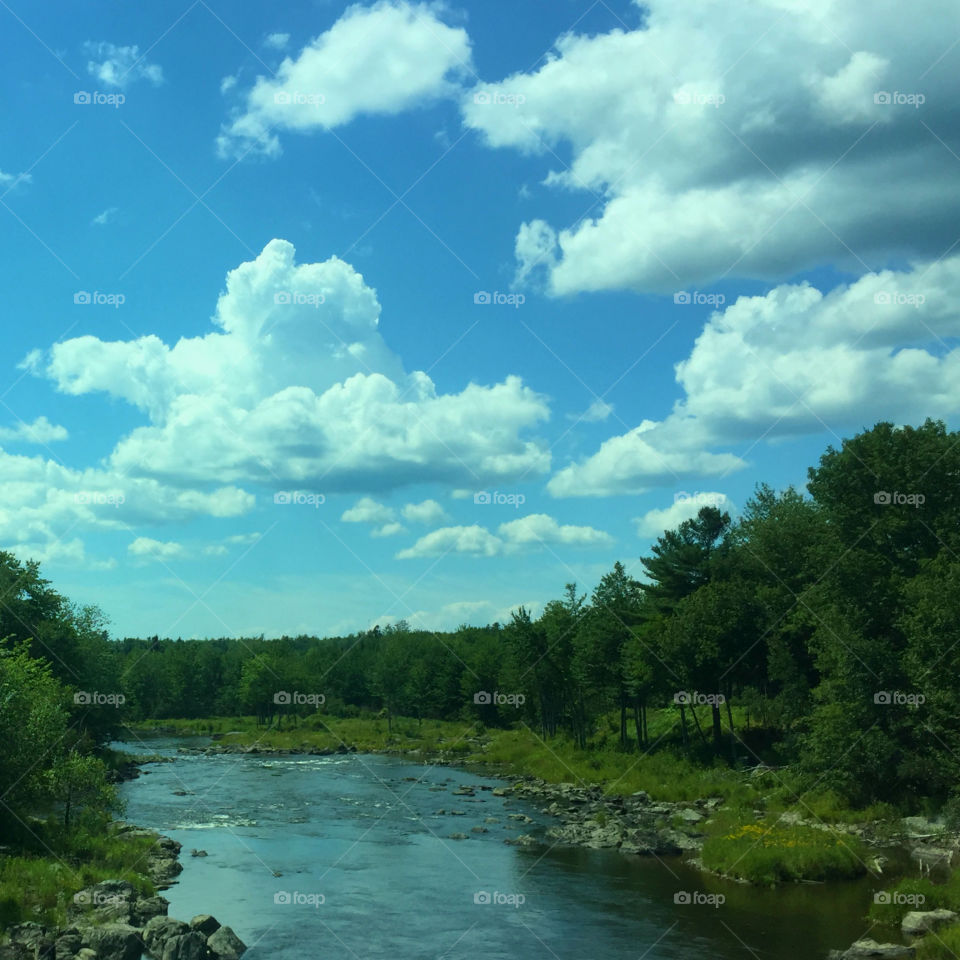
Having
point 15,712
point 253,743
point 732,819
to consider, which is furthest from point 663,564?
point 253,743

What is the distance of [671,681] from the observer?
199ft

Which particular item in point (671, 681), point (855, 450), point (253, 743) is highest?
point (855, 450)

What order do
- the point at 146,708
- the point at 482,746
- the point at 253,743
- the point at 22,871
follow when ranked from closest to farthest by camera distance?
1. the point at 22,871
2. the point at 482,746
3. the point at 253,743
4. the point at 146,708

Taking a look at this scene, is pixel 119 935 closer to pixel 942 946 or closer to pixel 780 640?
pixel 942 946

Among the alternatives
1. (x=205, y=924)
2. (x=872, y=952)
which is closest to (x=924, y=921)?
(x=872, y=952)

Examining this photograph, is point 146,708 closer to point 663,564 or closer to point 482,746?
point 482,746

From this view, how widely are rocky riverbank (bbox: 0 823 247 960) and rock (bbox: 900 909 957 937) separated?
19022 mm

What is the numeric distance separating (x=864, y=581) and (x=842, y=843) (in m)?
13.6

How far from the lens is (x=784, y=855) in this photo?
3431 cm

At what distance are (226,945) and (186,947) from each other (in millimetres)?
1124

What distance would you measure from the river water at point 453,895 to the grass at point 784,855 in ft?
3.05

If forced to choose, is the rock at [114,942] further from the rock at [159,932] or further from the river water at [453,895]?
the river water at [453,895]

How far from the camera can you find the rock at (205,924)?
26125 millimetres

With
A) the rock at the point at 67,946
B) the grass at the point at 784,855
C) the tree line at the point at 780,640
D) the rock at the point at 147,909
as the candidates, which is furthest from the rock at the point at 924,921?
the rock at the point at 67,946
